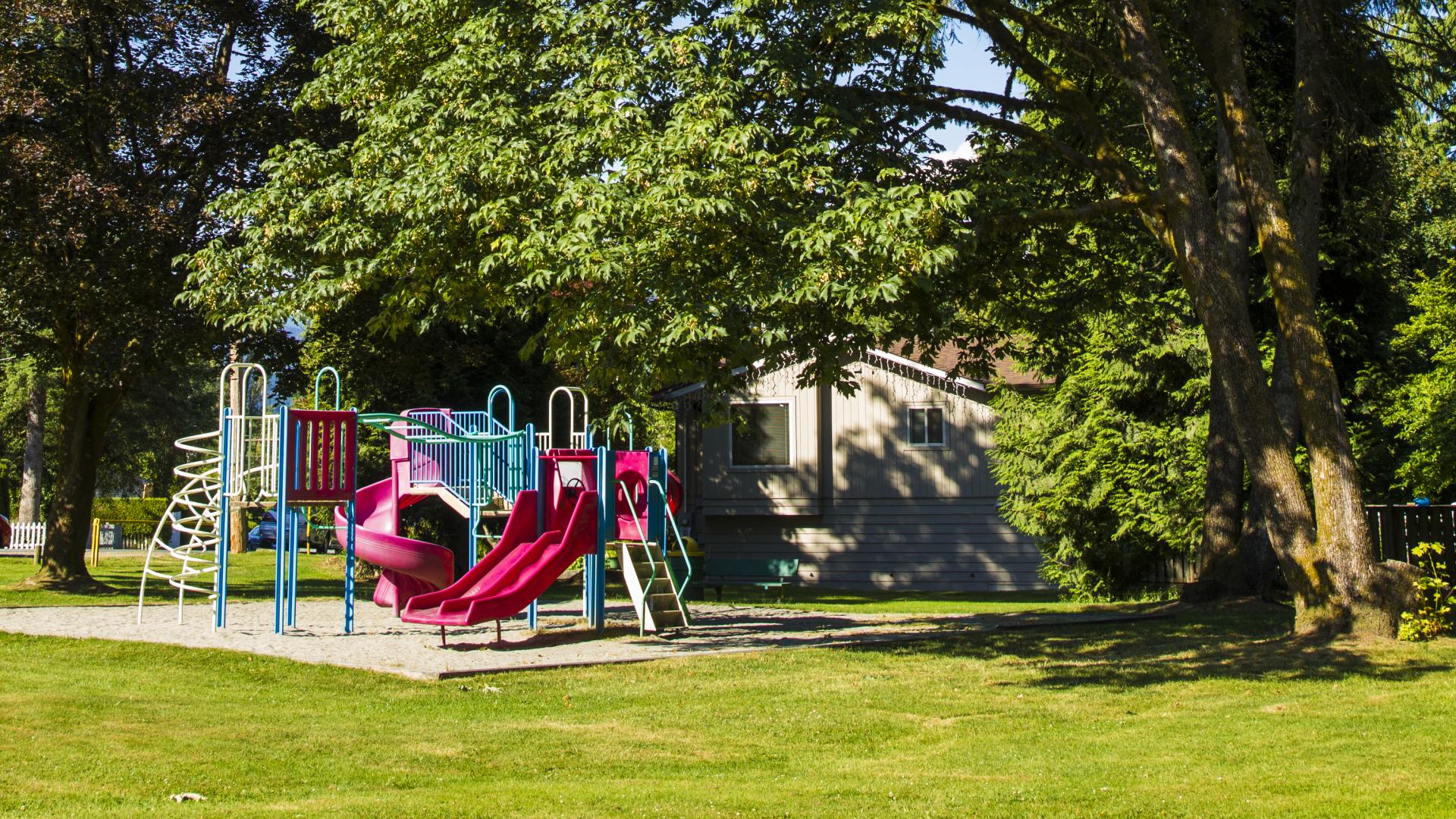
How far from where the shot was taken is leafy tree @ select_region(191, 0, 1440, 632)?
13.0 metres

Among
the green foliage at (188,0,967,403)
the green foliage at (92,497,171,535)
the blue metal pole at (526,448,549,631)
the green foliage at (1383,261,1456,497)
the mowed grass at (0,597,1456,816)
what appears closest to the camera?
the mowed grass at (0,597,1456,816)

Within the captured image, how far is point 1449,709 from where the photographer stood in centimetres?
1084

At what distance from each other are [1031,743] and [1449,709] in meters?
3.76

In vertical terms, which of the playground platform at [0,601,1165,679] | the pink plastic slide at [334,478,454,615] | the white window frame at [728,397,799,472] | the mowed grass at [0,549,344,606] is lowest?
the playground platform at [0,601,1165,679]

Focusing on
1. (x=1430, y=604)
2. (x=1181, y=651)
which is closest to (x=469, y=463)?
(x=1181, y=651)

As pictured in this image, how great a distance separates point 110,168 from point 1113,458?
64.8 feet

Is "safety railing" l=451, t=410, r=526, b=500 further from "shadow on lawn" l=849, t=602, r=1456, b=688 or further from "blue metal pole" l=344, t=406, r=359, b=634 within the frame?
"shadow on lawn" l=849, t=602, r=1456, b=688

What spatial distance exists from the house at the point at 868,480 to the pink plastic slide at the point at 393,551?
1366 cm

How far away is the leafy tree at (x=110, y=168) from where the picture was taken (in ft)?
71.3

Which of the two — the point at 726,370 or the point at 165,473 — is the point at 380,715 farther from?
the point at 165,473

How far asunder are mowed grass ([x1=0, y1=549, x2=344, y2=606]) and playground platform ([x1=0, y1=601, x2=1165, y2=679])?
1.83 m

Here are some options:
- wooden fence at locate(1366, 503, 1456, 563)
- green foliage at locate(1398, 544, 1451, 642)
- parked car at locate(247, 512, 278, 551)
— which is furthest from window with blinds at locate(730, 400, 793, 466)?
parked car at locate(247, 512, 278, 551)

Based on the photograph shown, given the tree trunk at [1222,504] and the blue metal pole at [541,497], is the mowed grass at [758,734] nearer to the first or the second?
the blue metal pole at [541,497]

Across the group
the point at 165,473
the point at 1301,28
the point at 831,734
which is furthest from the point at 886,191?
the point at 165,473
